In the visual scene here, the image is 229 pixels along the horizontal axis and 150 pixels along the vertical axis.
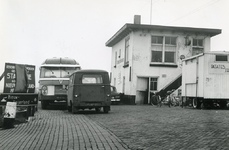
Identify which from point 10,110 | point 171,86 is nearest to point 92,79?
point 10,110

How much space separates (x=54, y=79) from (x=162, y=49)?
11618 millimetres

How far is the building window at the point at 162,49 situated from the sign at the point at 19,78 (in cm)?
1705

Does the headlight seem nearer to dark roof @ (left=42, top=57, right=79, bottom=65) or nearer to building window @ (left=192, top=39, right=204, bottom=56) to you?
dark roof @ (left=42, top=57, right=79, bottom=65)

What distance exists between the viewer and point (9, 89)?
1227 cm

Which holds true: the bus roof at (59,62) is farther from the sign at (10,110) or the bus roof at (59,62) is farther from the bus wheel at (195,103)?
the sign at (10,110)

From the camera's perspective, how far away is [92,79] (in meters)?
17.3

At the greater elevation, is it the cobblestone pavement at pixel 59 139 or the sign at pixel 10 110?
A: the sign at pixel 10 110

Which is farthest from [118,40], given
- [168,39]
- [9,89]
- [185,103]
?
Answer: [9,89]

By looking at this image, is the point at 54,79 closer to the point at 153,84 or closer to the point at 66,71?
the point at 66,71

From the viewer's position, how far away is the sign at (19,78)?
485 inches

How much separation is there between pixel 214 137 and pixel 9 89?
729cm

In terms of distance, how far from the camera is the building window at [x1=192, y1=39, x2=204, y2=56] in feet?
100

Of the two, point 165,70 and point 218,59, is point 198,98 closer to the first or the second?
point 218,59

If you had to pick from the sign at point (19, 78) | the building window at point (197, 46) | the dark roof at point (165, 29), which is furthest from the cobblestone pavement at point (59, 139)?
the building window at point (197, 46)
